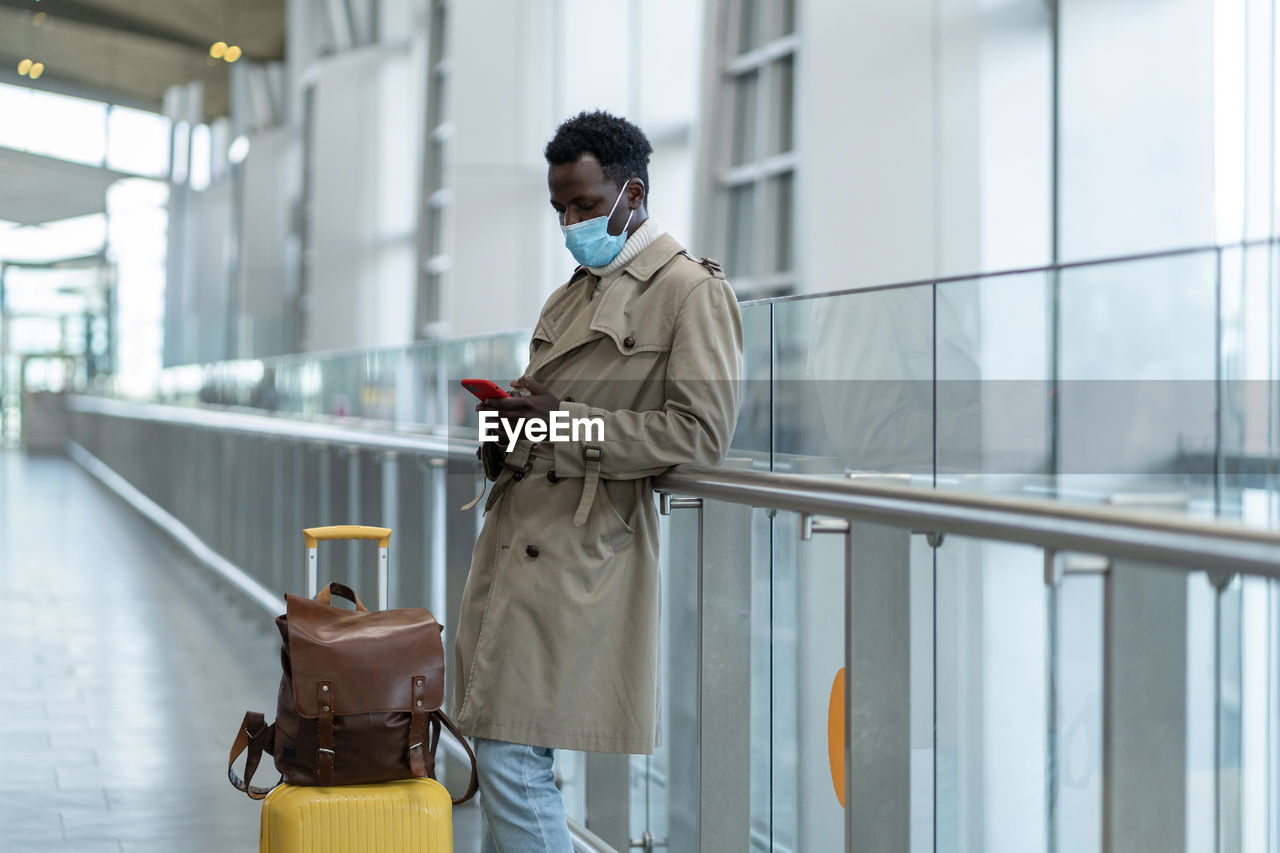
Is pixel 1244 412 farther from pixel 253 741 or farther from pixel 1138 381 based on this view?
pixel 253 741

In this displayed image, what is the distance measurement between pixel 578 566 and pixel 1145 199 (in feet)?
14.0

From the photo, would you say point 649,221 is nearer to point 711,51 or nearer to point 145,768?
point 145,768

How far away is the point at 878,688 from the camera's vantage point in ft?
6.44

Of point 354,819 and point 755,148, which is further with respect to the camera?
point 755,148

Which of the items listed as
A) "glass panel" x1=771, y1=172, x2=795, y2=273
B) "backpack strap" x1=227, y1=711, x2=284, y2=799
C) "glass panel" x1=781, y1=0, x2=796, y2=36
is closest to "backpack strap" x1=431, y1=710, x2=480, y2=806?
"backpack strap" x1=227, y1=711, x2=284, y2=799

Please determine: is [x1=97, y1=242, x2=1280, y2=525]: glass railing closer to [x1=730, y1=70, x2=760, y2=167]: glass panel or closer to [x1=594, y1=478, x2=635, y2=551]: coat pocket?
[x1=594, y1=478, x2=635, y2=551]: coat pocket

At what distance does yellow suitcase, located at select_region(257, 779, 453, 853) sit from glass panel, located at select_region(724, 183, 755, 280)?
611 centimetres

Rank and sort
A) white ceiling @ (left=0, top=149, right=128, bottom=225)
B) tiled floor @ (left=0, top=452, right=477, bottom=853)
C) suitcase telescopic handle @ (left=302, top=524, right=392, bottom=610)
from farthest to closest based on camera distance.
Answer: white ceiling @ (left=0, top=149, right=128, bottom=225)
tiled floor @ (left=0, top=452, right=477, bottom=853)
suitcase telescopic handle @ (left=302, top=524, right=392, bottom=610)

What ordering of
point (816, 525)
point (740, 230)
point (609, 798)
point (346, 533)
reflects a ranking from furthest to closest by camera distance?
1. point (740, 230)
2. point (609, 798)
3. point (346, 533)
4. point (816, 525)

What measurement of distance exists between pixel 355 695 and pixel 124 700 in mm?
3204

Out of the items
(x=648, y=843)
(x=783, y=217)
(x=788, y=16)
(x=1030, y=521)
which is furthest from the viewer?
(x=783, y=217)

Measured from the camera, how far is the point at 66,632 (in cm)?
654

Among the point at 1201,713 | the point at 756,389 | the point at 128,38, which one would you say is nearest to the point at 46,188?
the point at 128,38

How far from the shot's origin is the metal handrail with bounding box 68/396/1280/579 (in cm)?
124
